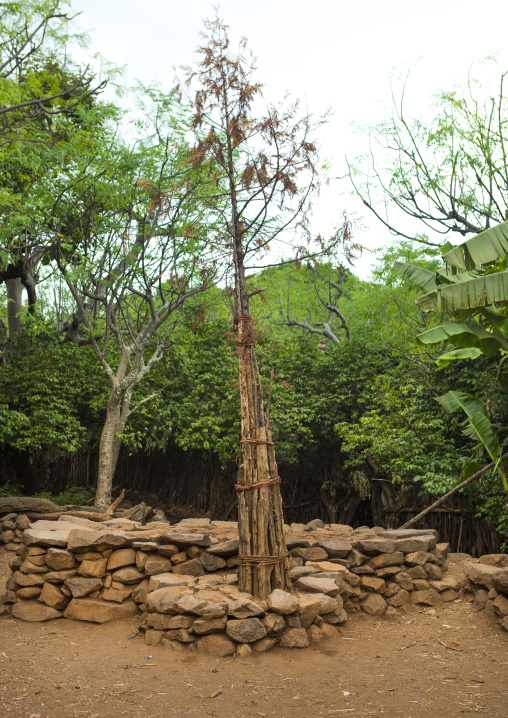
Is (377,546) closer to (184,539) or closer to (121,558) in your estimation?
(184,539)

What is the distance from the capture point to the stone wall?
16.6 feet

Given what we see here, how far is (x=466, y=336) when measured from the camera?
629cm

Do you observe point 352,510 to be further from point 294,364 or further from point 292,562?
point 292,562

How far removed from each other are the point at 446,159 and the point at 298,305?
15948mm

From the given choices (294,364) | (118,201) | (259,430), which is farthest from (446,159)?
(259,430)

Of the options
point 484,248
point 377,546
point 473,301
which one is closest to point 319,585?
point 377,546

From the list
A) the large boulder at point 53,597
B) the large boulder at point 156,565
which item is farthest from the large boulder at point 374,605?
the large boulder at point 53,597

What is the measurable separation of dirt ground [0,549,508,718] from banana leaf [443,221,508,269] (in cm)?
382

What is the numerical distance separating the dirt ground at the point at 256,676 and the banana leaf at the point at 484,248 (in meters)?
3.82

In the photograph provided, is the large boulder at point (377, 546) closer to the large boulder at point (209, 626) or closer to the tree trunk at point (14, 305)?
the large boulder at point (209, 626)

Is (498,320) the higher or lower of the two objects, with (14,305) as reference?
lower

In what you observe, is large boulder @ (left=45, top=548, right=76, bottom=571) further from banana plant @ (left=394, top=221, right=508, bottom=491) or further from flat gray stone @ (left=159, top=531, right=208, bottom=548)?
banana plant @ (left=394, top=221, right=508, bottom=491)

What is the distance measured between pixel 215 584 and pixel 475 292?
13.3 feet

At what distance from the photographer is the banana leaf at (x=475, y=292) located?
544 cm
